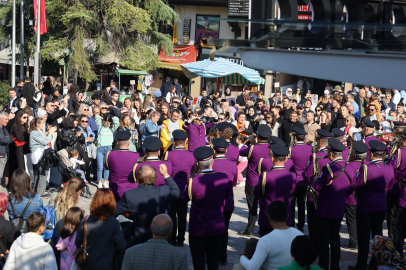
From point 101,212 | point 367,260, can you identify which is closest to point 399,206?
point 367,260

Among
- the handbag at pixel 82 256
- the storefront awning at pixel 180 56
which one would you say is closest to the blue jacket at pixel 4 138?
the handbag at pixel 82 256

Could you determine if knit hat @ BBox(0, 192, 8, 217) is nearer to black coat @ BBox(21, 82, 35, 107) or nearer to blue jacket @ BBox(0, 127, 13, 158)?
blue jacket @ BBox(0, 127, 13, 158)

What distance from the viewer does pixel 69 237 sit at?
4.25m

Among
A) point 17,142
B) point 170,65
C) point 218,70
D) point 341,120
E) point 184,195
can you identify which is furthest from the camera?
point 170,65

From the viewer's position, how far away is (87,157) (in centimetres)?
898

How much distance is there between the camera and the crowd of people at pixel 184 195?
12.5ft

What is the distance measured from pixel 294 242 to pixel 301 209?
4258 millimetres

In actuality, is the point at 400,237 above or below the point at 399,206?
below

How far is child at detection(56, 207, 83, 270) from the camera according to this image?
4207 millimetres

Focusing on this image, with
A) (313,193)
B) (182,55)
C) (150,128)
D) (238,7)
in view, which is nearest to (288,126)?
(150,128)

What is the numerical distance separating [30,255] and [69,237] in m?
0.42

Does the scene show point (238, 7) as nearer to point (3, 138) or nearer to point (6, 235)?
point (3, 138)

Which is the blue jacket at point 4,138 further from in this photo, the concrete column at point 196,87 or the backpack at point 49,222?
the concrete column at point 196,87

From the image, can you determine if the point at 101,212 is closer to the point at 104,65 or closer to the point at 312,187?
the point at 312,187
